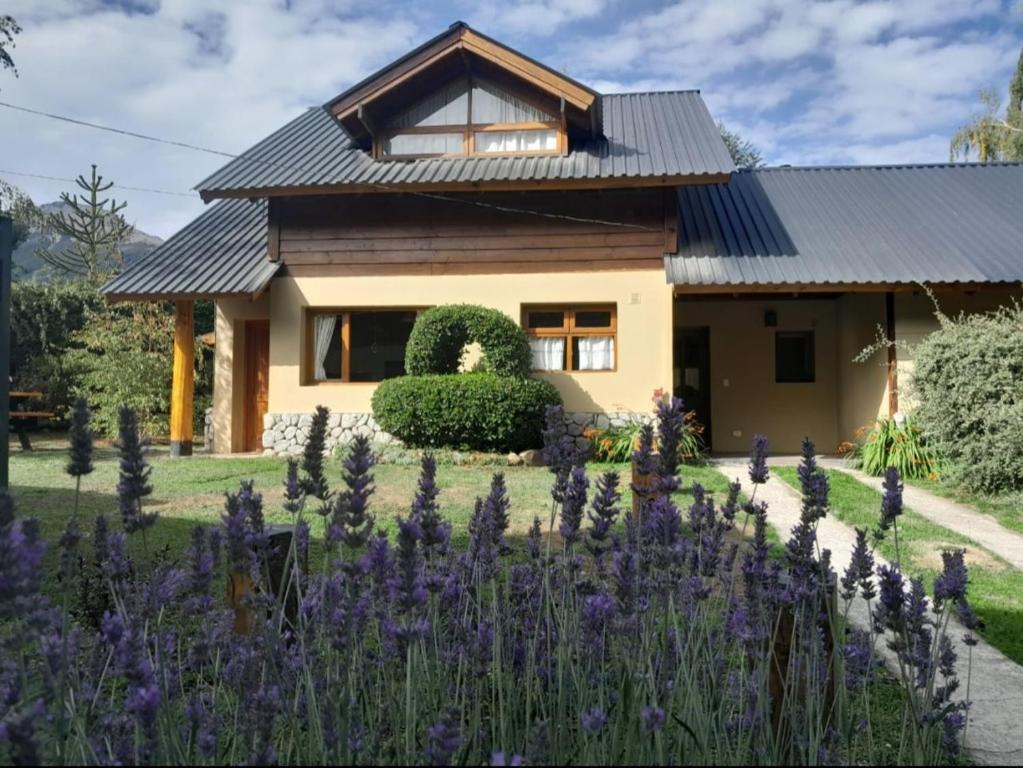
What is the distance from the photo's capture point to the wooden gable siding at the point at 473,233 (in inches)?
445

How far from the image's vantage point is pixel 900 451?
9516 millimetres

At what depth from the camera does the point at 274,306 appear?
11.8 meters

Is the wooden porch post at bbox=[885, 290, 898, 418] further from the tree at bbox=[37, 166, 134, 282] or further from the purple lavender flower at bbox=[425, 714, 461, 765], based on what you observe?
the tree at bbox=[37, 166, 134, 282]

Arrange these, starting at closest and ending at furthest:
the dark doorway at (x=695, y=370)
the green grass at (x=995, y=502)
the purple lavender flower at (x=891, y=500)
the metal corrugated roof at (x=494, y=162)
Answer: the purple lavender flower at (x=891, y=500)
the green grass at (x=995, y=502)
the metal corrugated roof at (x=494, y=162)
the dark doorway at (x=695, y=370)

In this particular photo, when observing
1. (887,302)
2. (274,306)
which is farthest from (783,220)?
(274,306)

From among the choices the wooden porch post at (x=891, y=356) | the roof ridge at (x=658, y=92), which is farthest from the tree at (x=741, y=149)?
the wooden porch post at (x=891, y=356)

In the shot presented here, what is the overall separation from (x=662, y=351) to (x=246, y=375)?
24.8 feet

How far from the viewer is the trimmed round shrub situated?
10656 millimetres

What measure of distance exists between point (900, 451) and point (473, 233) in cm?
725

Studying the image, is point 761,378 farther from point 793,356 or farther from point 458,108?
point 458,108

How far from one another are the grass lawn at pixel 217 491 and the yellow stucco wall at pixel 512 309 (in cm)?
158

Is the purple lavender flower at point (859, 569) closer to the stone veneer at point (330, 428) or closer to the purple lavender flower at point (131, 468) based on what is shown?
the purple lavender flower at point (131, 468)

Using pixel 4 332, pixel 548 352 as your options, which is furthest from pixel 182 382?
pixel 4 332

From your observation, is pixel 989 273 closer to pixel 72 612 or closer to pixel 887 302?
pixel 887 302
